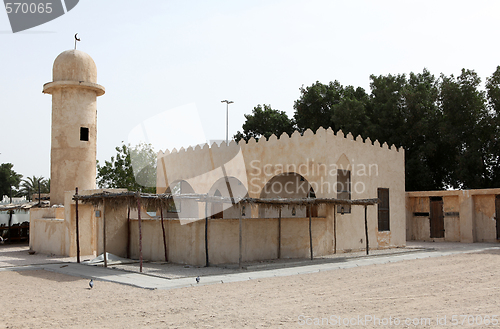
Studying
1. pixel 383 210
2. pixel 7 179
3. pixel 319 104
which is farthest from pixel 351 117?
pixel 7 179

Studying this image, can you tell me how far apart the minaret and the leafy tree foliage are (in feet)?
53.0

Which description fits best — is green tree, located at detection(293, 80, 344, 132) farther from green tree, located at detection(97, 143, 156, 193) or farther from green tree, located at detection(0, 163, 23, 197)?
green tree, located at detection(0, 163, 23, 197)

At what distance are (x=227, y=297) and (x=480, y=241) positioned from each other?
1749cm

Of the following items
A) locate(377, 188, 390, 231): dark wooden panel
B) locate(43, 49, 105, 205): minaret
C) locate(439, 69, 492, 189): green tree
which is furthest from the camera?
locate(439, 69, 492, 189): green tree

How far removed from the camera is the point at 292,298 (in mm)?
7992

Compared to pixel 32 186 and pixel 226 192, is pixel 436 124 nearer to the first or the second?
pixel 226 192

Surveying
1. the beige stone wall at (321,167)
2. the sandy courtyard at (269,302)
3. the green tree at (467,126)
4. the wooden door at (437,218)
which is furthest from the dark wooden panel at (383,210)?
the green tree at (467,126)

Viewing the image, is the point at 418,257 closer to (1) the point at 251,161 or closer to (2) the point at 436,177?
(1) the point at 251,161

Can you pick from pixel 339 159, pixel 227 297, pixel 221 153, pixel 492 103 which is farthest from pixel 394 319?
pixel 492 103

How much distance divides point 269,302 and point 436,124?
23212 mm

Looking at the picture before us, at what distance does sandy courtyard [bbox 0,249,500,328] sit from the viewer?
20.8ft

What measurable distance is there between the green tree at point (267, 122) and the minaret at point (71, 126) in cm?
1789

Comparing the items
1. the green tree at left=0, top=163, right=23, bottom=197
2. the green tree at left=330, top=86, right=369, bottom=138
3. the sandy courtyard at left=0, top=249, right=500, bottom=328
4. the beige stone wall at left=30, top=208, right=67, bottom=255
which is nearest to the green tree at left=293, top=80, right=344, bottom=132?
the green tree at left=330, top=86, right=369, bottom=138

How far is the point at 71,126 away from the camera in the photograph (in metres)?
18.5
